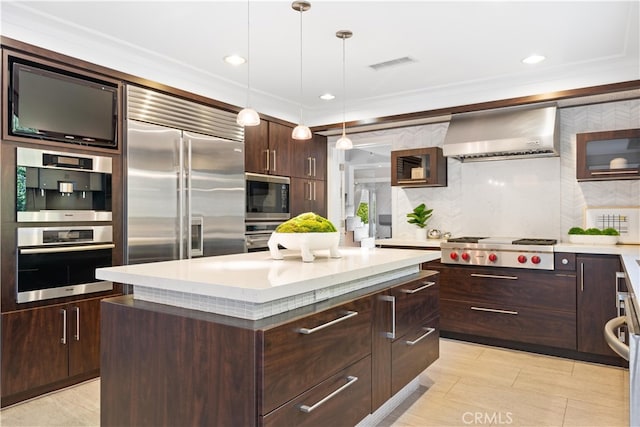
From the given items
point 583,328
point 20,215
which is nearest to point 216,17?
point 20,215

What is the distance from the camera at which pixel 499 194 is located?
4.53 m

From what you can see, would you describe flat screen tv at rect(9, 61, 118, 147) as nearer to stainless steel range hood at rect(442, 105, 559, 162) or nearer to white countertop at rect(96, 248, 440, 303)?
white countertop at rect(96, 248, 440, 303)

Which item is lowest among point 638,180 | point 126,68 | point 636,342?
point 636,342

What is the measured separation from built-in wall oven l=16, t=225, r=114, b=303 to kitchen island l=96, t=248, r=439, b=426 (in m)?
1.18

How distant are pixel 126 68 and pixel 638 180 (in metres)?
4.37

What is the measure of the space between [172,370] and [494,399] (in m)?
2.10

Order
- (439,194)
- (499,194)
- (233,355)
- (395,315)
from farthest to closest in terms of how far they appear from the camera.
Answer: (439,194) → (499,194) → (395,315) → (233,355)

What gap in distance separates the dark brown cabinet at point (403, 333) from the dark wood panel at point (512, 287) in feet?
3.86

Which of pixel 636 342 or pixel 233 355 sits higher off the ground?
pixel 636 342

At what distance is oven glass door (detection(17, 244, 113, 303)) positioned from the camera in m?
2.76

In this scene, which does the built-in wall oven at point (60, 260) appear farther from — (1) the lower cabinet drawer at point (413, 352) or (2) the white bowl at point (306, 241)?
(1) the lower cabinet drawer at point (413, 352)

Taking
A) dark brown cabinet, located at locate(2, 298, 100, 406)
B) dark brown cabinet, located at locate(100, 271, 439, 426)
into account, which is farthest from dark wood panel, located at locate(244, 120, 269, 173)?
dark brown cabinet, located at locate(100, 271, 439, 426)

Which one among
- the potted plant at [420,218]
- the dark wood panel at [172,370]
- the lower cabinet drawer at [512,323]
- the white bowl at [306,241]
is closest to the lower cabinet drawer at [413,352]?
the white bowl at [306,241]

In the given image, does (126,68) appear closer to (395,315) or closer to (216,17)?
(216,17)
